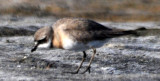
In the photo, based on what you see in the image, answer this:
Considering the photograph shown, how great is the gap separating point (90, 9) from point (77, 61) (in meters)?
13.1

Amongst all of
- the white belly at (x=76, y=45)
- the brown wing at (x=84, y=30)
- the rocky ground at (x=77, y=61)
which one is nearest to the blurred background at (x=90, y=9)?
the rocky ground at (x=77, y=61)

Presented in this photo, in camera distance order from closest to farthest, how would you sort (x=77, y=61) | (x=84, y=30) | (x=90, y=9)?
(x=84, y=30) → (x=77, y=61) → (x=90, y=9)

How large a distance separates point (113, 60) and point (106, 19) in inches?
390

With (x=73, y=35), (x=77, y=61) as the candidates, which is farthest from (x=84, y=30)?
(x=77, y=61)

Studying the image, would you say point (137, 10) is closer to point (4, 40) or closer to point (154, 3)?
point (154, 3)

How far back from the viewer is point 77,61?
10.6 meters

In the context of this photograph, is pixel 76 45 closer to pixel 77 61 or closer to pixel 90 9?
pixel 77 61

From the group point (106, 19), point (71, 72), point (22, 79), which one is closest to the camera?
point (22, 79)

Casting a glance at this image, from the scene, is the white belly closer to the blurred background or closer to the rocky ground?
the rocky ground

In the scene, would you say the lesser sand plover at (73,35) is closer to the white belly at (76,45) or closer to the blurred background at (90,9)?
the white belly at (76,45)

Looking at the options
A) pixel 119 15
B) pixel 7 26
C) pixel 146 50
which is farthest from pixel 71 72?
pixel 119 15

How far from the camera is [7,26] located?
50.0ft

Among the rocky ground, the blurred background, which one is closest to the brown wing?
the rocky ground

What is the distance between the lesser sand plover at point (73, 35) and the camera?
8.86 meters
